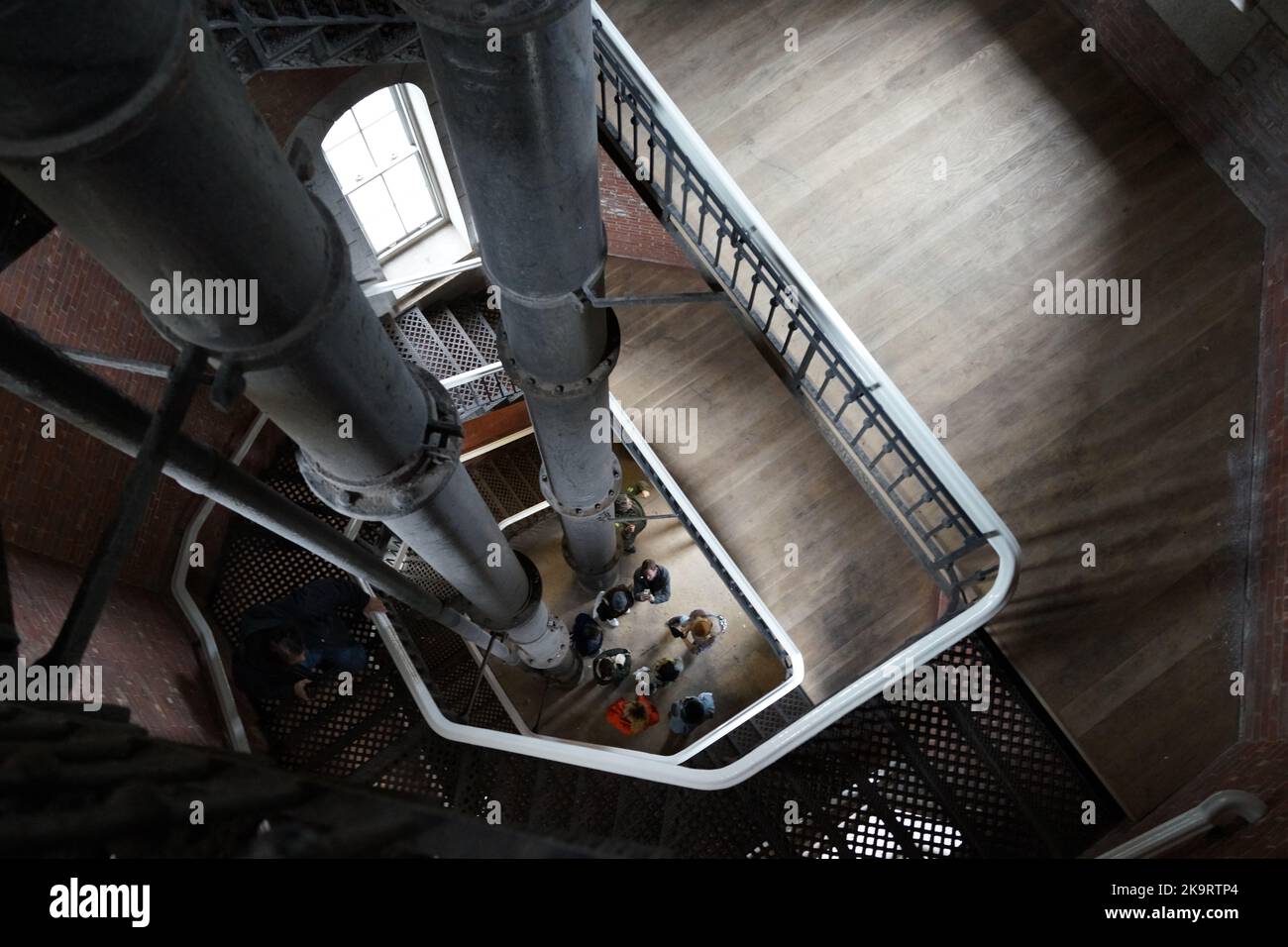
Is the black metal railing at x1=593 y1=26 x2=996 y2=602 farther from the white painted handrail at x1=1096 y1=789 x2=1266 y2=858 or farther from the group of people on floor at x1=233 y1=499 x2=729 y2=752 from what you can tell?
the group of people on floor at x1=233 y1=499 x2=729 y2=752

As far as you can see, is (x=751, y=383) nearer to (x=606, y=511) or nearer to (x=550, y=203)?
(x=606, y=511)

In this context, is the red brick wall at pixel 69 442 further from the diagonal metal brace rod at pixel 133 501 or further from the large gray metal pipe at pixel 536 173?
the diagonal metal brace rod at pixel 133 501

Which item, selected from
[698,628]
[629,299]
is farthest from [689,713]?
[629,299]

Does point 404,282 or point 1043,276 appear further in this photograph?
point 404,282

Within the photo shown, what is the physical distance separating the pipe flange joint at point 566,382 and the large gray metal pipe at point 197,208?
111 cm

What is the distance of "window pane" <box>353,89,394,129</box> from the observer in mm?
7660

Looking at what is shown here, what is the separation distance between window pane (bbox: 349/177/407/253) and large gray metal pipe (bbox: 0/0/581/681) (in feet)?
19.2

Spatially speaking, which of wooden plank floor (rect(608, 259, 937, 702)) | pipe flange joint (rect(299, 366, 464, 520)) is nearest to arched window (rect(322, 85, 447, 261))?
wooden plank floor (rect(608, 259, 937, 702))

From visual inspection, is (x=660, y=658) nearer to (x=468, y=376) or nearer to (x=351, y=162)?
(x=468, y=376)

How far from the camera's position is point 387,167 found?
26.9ft

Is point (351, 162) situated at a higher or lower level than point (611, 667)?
higher

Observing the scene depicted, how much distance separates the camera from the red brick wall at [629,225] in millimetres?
7723

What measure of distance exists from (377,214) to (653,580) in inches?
179

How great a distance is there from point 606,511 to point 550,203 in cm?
395
